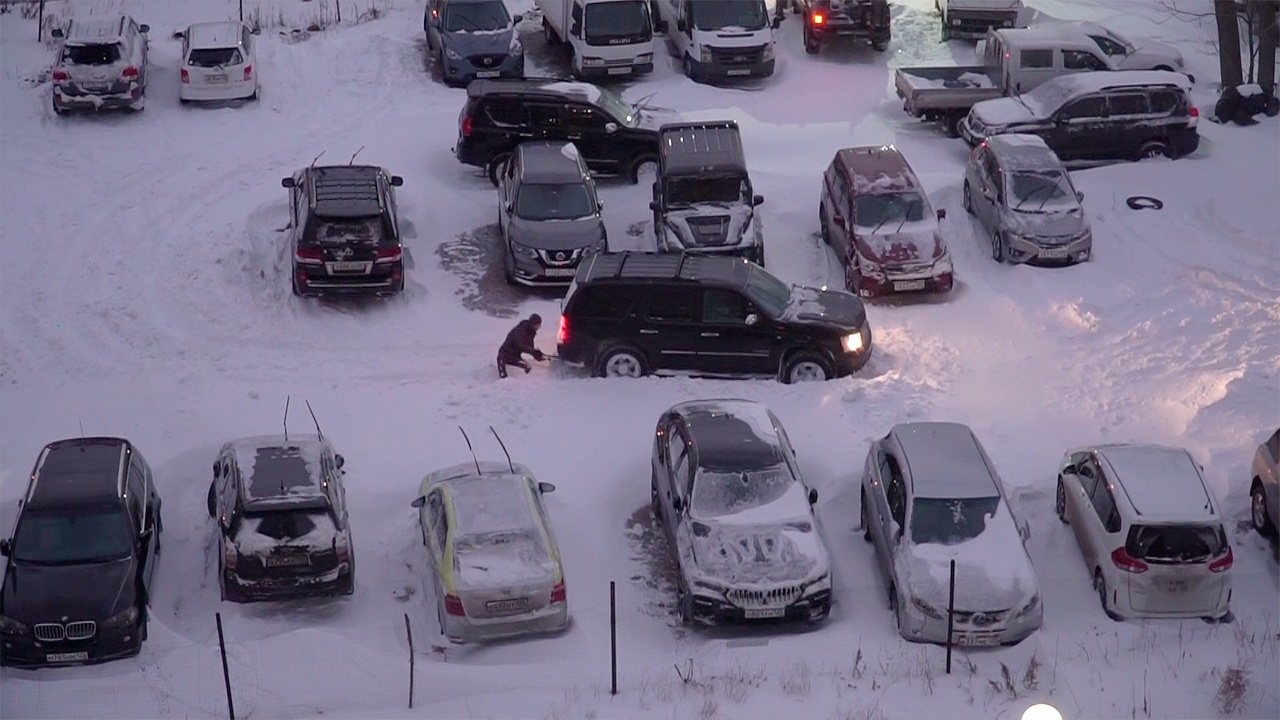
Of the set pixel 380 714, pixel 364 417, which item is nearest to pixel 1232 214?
pixel 364 417

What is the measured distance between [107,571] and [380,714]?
10.7 ft

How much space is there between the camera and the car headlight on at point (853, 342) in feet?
64.8

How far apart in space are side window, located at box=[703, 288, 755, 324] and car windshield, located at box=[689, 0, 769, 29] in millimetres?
11564

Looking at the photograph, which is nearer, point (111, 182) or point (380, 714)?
point (380, 714)

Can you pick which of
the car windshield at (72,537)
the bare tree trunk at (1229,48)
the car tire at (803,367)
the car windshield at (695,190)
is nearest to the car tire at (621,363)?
the car tire at (803,367)

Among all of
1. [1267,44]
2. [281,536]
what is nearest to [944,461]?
[281,536]

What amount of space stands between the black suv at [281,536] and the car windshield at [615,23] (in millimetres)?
15723

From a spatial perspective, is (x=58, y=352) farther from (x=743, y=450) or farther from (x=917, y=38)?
(x=917, y=38)

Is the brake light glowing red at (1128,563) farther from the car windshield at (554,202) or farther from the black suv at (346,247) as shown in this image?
the black suv at (346,247)

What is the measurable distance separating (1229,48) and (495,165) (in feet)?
43.5

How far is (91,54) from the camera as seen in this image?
27547mm

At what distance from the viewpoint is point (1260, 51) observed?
28.7 m

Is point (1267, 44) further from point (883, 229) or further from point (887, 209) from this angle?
point (883, 229)

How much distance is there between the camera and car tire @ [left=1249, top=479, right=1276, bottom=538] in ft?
55.2
